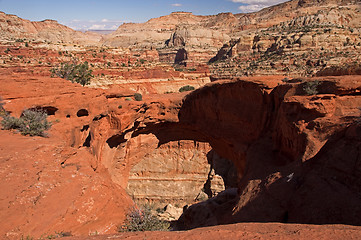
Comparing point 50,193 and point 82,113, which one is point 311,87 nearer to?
point 50,193

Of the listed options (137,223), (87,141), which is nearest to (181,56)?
(87,141)

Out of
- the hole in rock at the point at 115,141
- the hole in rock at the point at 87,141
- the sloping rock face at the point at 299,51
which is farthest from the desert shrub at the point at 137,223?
the sloping rock face at the point at 299,51

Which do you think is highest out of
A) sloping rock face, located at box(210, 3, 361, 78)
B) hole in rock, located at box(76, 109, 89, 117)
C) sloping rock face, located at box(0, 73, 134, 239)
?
sloping rock face, located at box(210, 3, 361, 78)

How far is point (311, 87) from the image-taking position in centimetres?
1074

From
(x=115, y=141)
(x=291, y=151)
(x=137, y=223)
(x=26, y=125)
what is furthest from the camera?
(x=115, y=141)

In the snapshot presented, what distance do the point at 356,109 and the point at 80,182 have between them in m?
9.48

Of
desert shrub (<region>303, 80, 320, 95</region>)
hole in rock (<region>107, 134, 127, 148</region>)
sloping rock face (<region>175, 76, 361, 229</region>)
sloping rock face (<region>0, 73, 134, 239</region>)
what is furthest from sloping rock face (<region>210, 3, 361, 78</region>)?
sloping rock face (<region>0, 73, 134, 239</region>)

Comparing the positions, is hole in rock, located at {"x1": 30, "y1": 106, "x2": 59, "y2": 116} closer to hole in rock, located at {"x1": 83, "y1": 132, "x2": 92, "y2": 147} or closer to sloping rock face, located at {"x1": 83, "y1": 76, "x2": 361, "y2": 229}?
hole in rock, located at {"x1": 83, "y1": 132, "x2": 92, "y2": 147}

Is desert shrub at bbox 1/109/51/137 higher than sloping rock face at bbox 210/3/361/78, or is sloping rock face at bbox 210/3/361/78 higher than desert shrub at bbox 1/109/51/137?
sloping rock face at bbox 210/3/361/78

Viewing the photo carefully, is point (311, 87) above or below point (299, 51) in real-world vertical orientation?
below

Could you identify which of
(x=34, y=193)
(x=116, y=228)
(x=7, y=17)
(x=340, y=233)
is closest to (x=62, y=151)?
(x=34, y=193)

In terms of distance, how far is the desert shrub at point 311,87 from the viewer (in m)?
10.6

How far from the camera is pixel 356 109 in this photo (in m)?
9.15

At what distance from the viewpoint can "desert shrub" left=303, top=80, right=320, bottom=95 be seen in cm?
1059
